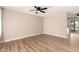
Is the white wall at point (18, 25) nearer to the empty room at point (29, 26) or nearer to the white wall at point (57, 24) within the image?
the empty room at point (29, 26)

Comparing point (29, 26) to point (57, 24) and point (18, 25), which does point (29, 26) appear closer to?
point (18, 25)

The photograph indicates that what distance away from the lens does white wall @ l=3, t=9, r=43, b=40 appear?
391 cm

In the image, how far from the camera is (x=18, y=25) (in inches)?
157

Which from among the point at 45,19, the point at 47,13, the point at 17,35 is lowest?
the point at 17,35

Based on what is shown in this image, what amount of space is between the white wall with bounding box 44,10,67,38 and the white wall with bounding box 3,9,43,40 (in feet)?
2.79

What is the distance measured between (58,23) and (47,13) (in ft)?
3.62

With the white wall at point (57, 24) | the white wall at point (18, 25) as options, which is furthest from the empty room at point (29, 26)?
the white wall at point (57, 24)

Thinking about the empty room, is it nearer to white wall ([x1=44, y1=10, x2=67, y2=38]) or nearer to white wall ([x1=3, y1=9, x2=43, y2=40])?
white wall ([x1=3, y1=9, x2=43, y2=40])

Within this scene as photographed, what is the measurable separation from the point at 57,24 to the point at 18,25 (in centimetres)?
245

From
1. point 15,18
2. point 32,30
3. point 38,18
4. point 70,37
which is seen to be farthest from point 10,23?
point 70,37

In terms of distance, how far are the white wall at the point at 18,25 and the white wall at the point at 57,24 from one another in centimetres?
85

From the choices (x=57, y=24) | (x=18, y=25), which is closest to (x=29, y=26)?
(x=18, y=25)
